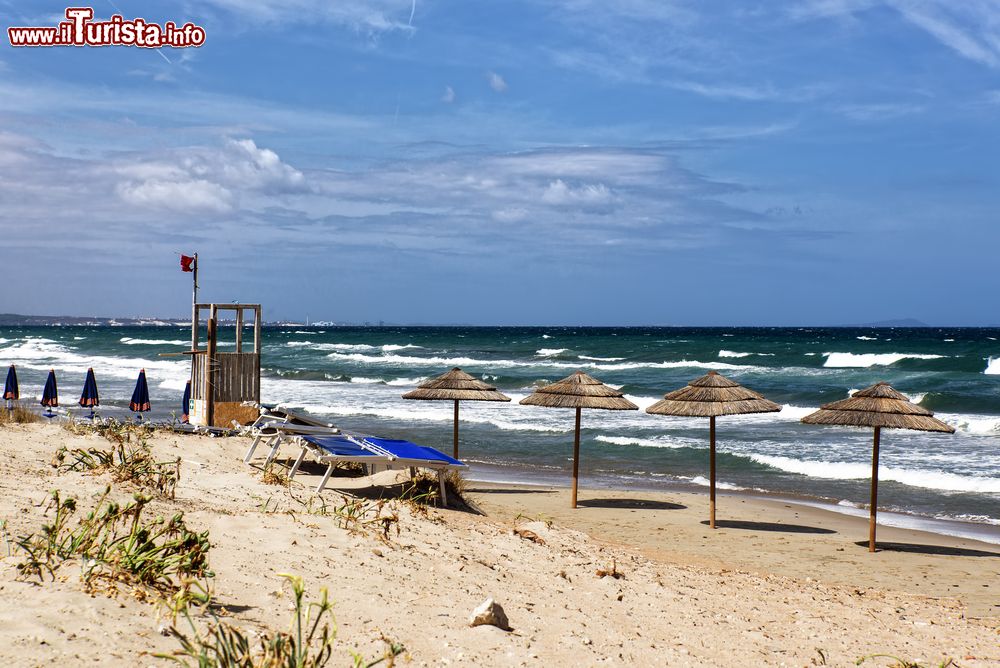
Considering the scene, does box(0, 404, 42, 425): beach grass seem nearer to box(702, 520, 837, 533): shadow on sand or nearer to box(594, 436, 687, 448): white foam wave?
box(702, 520, 837, 533): shadow on sand

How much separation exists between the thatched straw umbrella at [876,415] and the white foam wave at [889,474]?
14.6 feet

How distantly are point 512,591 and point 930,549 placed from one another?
6029 millimetres

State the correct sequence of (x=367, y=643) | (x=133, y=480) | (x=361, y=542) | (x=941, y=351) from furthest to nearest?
(x=941, y=351), (x=133, y=480), (x=361, y=542), (x=367, y=643)

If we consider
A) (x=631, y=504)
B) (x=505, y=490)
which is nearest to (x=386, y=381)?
(x=505, y=490)

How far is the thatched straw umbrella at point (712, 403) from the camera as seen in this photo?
10172 millimetres

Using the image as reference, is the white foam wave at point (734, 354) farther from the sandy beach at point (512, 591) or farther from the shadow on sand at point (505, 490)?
the sandy beach at point (512, 591)

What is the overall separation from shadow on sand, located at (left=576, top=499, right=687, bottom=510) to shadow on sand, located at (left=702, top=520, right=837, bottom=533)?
0.87 m

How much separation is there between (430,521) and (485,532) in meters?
0.42

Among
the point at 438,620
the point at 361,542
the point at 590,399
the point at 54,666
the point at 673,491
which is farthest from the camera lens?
the point at 673,491

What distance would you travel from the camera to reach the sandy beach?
4.01 meters

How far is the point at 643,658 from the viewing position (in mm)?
4590

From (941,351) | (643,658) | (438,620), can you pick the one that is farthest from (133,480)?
(941,351)

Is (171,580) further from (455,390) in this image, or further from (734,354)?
(734,354)

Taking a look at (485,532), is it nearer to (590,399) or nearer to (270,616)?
(270,616)
